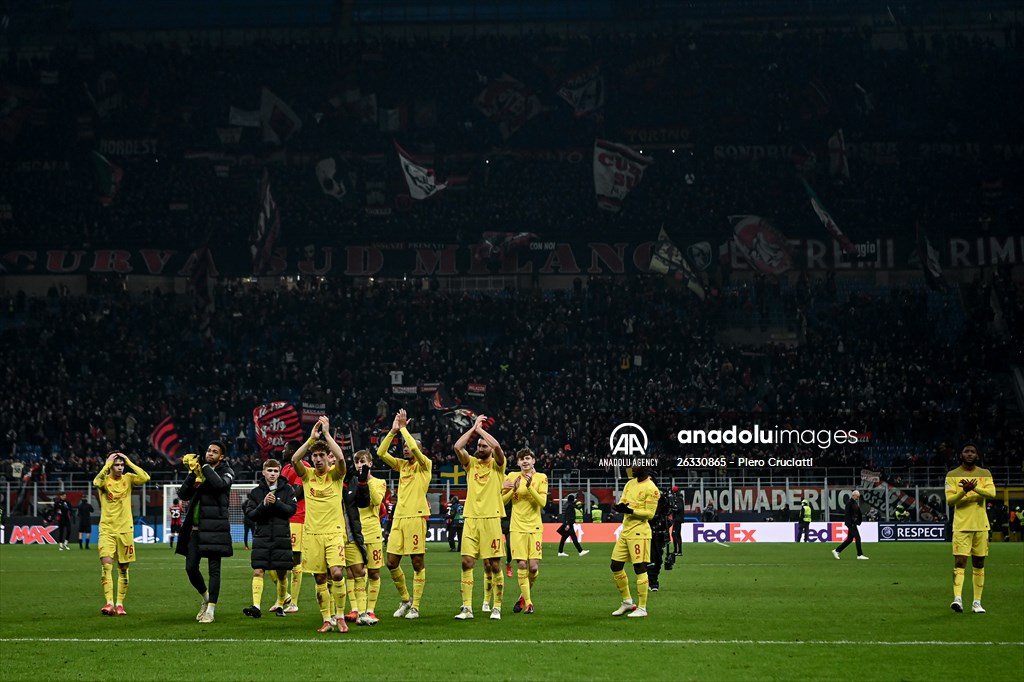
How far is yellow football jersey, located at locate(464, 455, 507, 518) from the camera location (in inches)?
780

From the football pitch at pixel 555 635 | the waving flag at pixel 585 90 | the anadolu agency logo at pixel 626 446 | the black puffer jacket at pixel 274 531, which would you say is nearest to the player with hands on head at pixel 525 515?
the football pitch at pixel 555 635

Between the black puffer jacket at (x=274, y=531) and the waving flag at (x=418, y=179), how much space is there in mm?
54627

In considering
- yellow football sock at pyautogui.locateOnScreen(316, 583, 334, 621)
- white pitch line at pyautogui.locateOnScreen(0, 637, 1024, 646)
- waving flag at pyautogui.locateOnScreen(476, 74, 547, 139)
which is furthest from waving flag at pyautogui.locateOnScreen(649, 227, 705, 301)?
yellow football sock at pyautogui.locateOnScreen(316, 583, 334, 621)

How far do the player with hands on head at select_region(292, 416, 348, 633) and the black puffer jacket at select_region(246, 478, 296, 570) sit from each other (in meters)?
Answer: 1.93

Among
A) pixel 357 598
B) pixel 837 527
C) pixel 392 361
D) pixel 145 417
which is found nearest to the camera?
pixel 357 598

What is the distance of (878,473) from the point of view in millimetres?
53438

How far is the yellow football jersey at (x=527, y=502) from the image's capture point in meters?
21.3

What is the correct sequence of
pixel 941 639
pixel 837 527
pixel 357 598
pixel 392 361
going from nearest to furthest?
pixel 941 639
pixel 357 598
pixel 837 527
pixel 392 361

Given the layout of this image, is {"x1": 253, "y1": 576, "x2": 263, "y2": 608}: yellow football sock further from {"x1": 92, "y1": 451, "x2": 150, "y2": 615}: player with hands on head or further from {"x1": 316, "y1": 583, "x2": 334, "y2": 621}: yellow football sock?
{"x1": 92, "y1": 451, "x2": 150, "y2": 615}: player with hands on head

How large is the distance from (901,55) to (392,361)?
1376 inches

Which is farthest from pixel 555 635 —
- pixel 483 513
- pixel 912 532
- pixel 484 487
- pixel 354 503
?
pixel 912 532

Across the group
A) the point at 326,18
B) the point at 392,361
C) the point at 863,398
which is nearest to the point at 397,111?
the point at 326,18

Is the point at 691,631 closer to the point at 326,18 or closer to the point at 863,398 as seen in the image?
the point at 863,398

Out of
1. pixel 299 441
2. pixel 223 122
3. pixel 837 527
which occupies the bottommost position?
pixel 837 527
